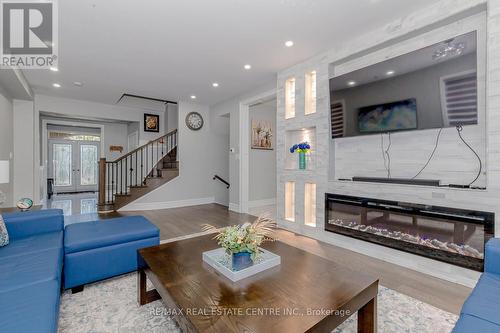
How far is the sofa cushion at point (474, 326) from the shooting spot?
1014 mm

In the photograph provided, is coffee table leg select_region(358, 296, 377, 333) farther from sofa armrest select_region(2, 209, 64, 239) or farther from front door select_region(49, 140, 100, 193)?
front door select_region(49, 140, 100, 193)

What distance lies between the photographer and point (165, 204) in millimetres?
6234

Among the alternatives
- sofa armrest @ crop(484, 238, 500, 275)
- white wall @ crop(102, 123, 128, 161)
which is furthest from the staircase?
sofa armrest @ crop(484, 238, 500, 275)

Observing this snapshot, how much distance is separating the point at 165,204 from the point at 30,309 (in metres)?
5.20

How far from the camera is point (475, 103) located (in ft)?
7.47

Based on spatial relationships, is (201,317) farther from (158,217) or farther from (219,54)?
(158,217)

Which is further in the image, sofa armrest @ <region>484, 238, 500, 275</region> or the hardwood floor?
the hardwood floor

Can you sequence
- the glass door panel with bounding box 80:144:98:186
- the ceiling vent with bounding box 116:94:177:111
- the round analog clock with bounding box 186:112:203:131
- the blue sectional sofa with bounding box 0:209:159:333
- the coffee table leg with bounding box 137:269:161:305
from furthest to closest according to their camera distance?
the glass door panel with bounding box 80:144:98:186 < the round analog clock with bounding box 186:112:203:131 < the ceiling vent with bounding box 116:94:177:111 < the coffee table leg with bounding box 137:269:161:305 < the blue sectional sofa with bounding box 0:209:159:333

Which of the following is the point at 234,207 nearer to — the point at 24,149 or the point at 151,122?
the point at 151,122

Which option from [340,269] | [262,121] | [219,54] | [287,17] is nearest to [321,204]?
[340,269]

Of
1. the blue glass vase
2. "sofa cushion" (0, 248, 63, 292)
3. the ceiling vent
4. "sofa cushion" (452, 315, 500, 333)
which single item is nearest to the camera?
"sofa cushion" (452, 315, 500, 333)

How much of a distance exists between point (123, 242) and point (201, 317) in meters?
1.58

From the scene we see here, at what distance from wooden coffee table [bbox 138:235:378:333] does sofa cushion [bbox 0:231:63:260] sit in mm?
873

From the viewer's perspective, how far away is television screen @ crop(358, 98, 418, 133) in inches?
106
